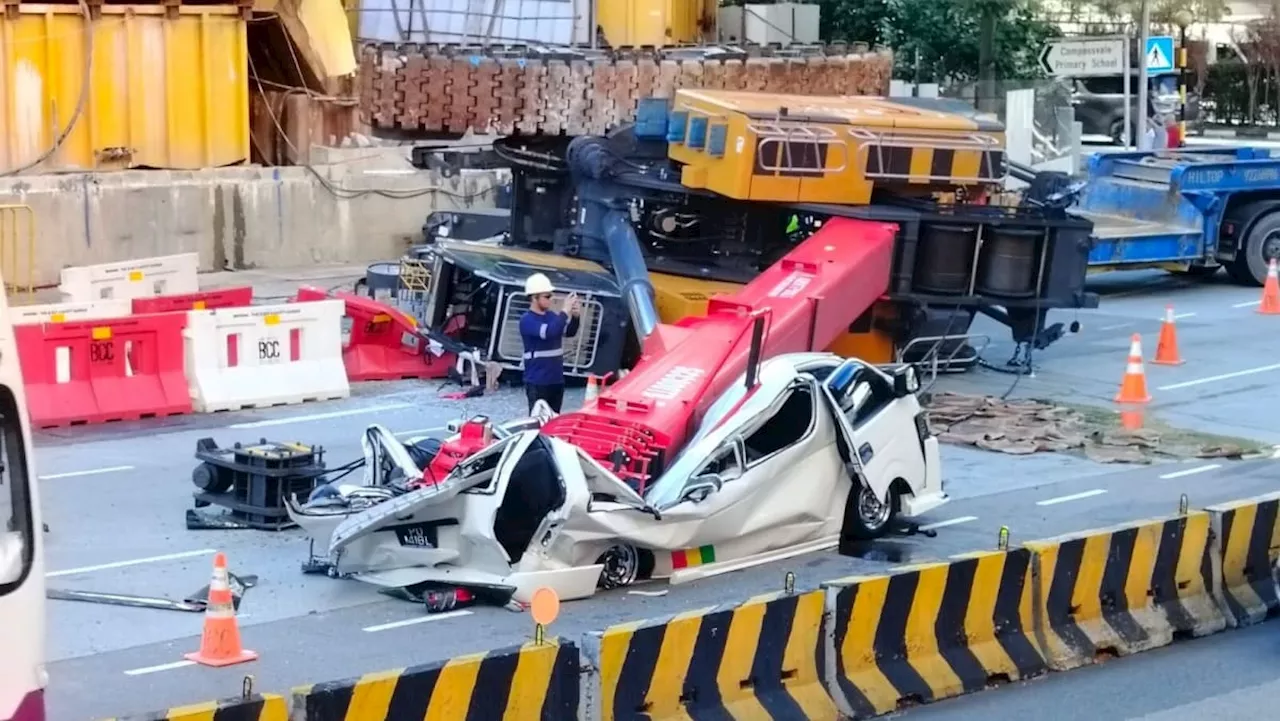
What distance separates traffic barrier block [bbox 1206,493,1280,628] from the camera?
36.1 ft

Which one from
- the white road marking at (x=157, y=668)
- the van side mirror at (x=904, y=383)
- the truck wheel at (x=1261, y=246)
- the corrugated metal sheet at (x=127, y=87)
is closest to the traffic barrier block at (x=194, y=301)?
the corrugated metal sheet at (x=127, y=87)

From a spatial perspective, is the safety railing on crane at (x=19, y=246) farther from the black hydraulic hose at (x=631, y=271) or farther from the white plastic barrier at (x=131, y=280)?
the black hydraulic hose at (x=631, y=271)

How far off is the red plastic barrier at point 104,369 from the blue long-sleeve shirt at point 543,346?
11.7ft

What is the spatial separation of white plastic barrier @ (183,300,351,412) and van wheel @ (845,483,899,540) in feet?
22.4

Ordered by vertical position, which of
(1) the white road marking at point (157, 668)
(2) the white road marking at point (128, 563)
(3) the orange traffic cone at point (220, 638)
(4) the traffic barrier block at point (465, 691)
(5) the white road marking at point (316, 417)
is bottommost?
(5) the white road marking at point (316, 417)

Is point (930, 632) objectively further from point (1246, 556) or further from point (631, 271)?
point (631, 271)

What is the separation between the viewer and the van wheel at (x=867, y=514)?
504 inches

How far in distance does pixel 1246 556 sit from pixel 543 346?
6.22m

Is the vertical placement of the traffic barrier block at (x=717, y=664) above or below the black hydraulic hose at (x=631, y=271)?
below

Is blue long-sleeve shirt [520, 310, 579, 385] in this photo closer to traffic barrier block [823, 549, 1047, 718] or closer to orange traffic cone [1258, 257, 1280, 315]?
traffic barrier block [823, 549, 1047, 718]

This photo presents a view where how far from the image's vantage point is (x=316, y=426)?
55.4ft

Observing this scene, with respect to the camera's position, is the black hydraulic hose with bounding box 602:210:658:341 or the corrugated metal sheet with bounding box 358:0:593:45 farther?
the corrugated metal sheet with bounding box 358:0:593:45

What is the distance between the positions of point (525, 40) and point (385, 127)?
11.9m

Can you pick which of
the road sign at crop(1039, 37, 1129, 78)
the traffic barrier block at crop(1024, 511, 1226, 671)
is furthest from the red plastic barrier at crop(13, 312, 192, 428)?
the road sign at crop(1039, 37, 1129, 78)
